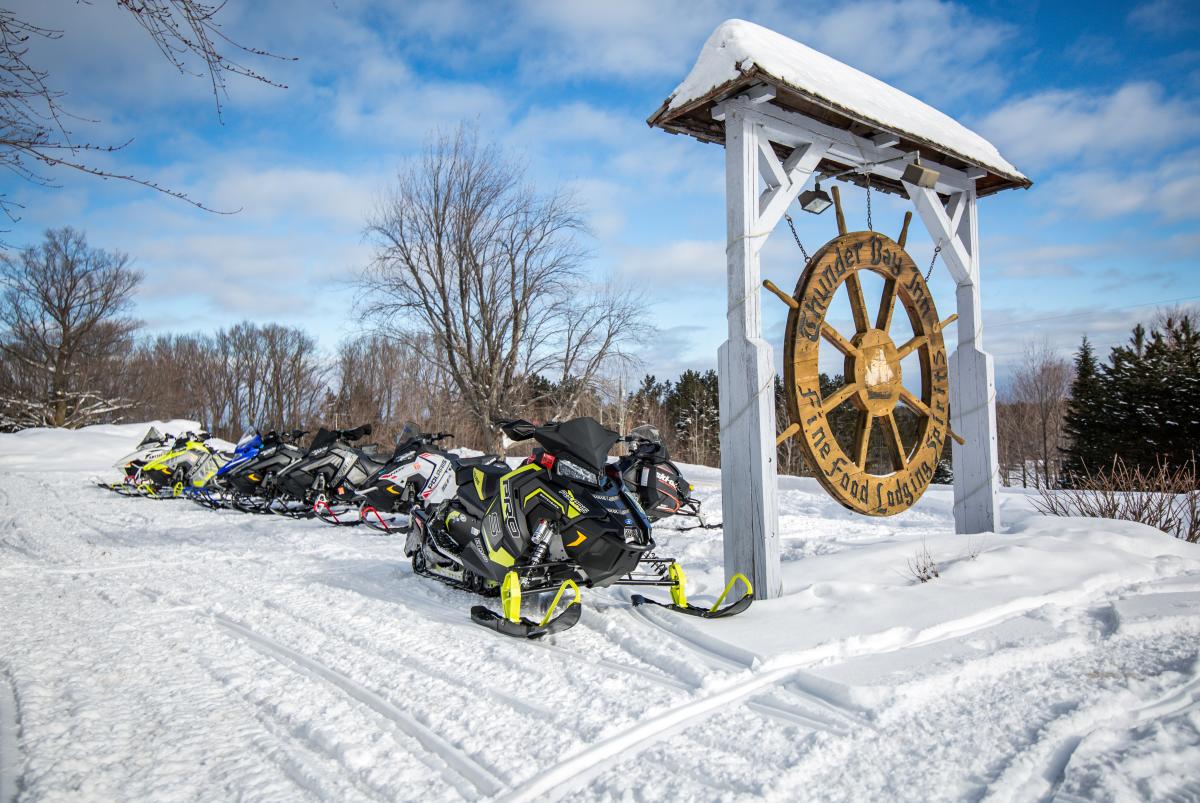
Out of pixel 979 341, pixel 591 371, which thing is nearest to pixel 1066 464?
pixel 591 371

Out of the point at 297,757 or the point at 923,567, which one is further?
the point at 923,567

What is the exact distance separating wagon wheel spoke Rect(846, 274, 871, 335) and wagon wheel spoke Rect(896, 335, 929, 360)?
37cm

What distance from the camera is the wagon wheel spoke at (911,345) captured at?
534cm

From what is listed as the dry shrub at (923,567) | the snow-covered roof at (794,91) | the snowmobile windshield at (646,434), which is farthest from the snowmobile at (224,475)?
the dry shrub at (923,567)

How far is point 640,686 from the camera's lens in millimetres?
2859

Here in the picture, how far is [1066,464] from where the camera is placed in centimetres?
2372

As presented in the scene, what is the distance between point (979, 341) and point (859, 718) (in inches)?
175

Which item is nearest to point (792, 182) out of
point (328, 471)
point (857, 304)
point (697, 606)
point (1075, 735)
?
point (857, 304)

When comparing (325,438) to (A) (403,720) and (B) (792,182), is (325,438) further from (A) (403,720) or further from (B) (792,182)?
(A) (403,720)

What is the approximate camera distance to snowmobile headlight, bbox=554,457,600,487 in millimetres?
3982

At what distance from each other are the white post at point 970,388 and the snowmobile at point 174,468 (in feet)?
38.0

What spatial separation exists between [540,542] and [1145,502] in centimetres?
549

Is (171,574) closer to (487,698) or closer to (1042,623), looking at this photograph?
(487,698)

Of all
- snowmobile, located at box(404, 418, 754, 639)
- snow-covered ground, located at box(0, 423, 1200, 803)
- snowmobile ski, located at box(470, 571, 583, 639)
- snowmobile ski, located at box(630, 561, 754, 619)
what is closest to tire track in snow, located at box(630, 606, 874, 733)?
snow-covered ground, located at box(0, 423, 1200, 803)
